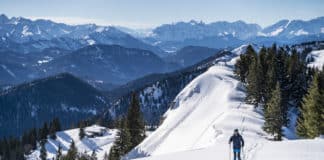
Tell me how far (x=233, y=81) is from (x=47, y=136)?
3461 inches

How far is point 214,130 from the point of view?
67.6 m

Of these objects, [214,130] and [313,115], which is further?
[214,130]

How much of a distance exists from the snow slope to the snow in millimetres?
43066

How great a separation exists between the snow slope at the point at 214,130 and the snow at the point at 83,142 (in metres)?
43.1

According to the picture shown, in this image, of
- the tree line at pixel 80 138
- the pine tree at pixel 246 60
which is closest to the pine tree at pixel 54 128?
the tree line at pixel 80 138

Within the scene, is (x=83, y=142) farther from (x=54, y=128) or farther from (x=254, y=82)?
(x=254, y=82)

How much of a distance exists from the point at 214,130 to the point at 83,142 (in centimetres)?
9998

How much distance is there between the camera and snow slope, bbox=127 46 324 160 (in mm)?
38094

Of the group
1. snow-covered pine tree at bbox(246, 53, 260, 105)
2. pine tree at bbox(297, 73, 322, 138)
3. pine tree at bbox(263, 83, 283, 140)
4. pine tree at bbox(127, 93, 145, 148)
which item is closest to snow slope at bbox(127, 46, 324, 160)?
pine tree at bbox(263, 83, 283, 140)

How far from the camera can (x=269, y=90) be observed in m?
82.6

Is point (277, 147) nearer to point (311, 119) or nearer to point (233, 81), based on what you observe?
point (311, 119)

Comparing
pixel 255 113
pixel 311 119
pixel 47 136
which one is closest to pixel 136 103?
pixel 255 113

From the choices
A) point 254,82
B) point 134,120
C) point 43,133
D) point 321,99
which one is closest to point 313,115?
point 321,99

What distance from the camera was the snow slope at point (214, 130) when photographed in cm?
3809
